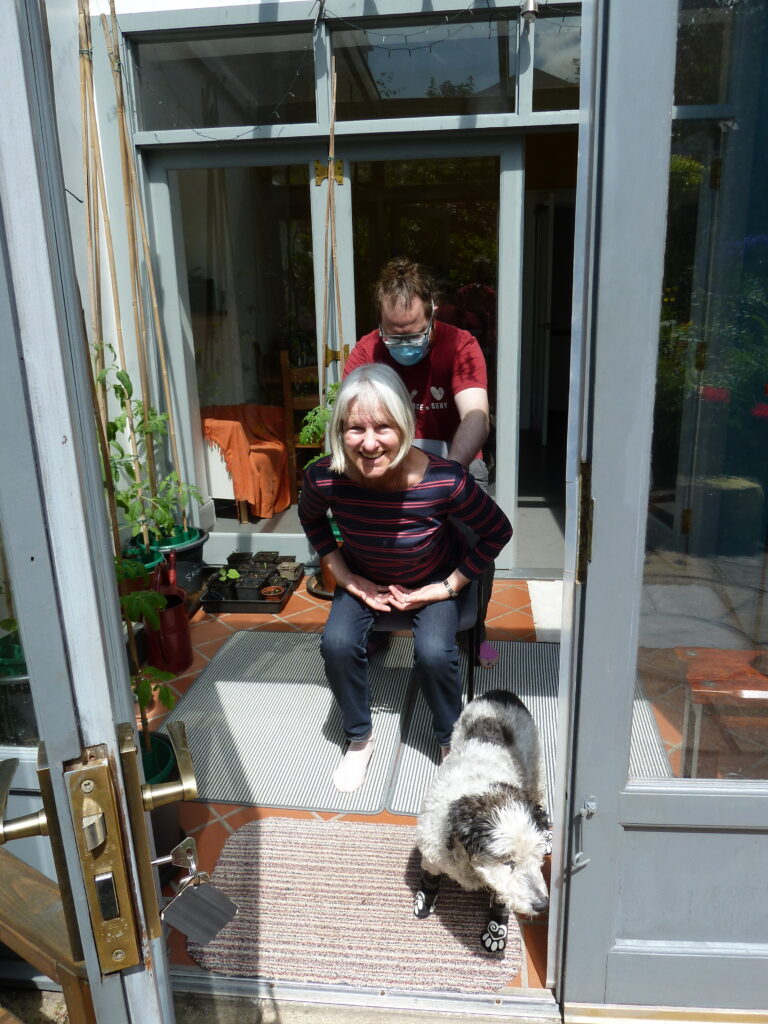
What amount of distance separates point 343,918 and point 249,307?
12.2 feet

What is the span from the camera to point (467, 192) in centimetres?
414

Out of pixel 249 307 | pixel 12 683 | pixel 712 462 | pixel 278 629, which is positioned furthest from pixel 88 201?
pixel 712 462

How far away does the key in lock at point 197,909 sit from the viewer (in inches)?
34.2

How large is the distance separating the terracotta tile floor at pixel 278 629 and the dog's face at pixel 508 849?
319mm

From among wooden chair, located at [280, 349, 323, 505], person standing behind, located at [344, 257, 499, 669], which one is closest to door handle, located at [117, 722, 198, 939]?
person standing behind, located at [344, 257, 499, 669]

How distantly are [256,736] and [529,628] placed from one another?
4.93ft

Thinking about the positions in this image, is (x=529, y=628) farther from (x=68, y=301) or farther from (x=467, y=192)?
(x=68, y=301)

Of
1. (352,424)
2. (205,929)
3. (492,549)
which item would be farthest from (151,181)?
(205,929)

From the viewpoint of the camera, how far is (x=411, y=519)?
2.49 meters

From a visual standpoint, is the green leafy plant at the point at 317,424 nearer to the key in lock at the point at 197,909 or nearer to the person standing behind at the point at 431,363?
the person standing behind at the point at 431,363

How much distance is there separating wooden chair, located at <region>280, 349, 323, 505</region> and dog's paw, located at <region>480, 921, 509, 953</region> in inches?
127

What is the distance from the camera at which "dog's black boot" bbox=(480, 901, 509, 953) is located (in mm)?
1911

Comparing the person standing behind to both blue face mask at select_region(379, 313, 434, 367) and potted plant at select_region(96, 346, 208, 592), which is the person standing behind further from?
potted plant at select_region(96, 346, 208, 592)

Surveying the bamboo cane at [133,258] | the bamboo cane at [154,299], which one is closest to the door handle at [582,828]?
the bamboo cane at [133,258]
